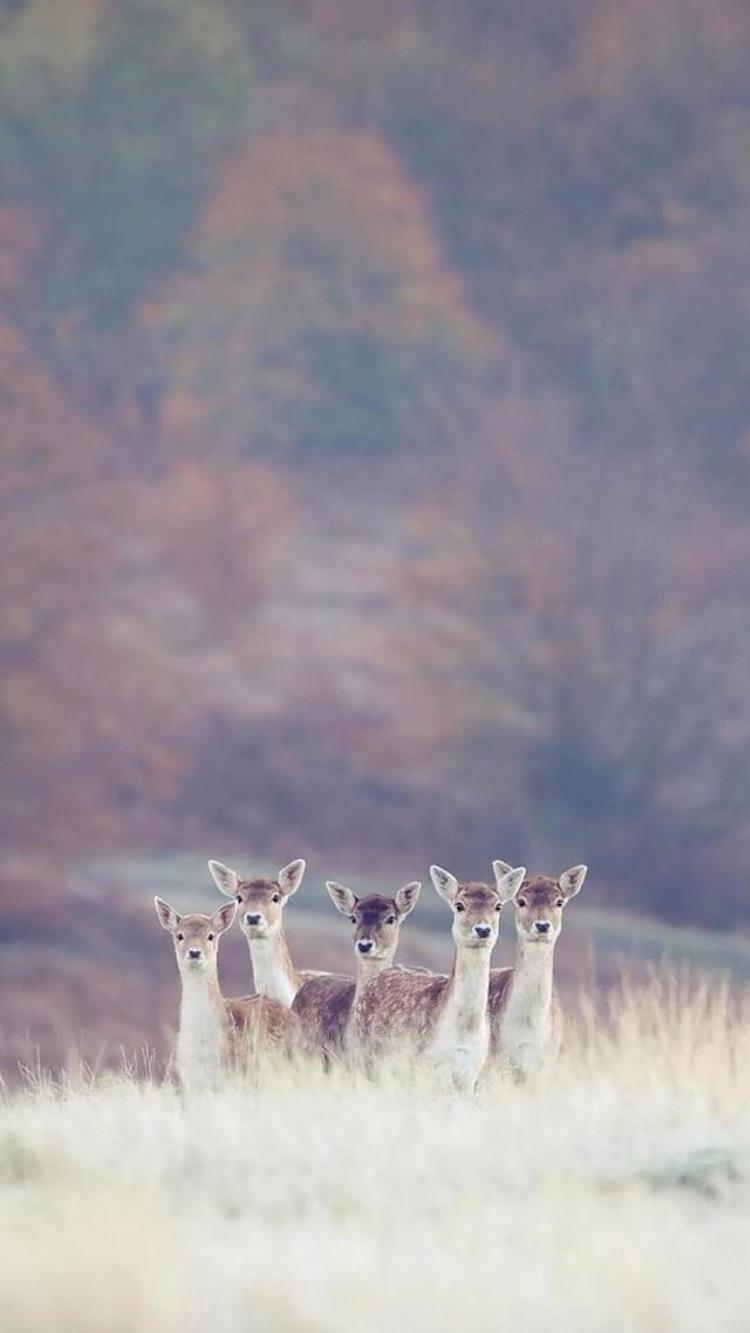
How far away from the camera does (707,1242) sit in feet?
38.7

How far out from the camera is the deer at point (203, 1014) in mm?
15133

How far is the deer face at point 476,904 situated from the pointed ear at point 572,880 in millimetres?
352

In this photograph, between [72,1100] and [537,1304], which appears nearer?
[537,1304]

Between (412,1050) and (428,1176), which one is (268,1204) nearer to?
(428,1176)

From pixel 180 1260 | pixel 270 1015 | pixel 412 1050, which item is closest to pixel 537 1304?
pixel 180 1260

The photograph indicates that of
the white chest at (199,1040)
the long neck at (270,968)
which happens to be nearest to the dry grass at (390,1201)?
the white chest at (199,1040)

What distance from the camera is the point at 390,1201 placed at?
12.6 metres

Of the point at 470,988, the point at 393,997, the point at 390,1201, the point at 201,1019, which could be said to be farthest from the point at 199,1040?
the point at 390,1201

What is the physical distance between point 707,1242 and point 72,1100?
502 centimetres

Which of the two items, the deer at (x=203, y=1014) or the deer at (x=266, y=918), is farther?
the deer at (x=266, y=918)

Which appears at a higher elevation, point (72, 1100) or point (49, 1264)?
point (72, 1100)

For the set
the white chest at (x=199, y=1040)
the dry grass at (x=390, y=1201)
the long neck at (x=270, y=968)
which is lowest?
the dry grass at (x=390, y=1201)

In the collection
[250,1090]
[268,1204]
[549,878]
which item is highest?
[549,878]

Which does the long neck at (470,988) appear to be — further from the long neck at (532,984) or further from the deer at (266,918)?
the deer at (266,918)
